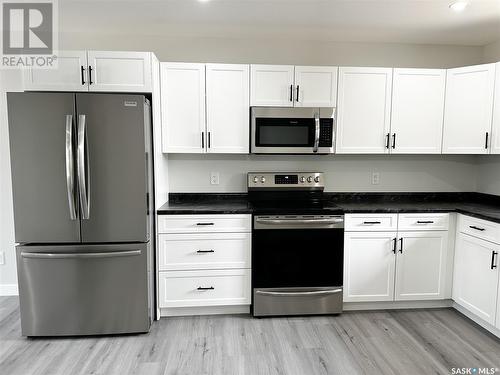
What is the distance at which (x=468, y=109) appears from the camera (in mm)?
2965

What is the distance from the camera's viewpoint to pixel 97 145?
2.38 meters

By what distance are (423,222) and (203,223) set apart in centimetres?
191

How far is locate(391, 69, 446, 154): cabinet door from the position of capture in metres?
3.02

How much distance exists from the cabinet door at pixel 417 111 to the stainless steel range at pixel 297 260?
1.02 metres

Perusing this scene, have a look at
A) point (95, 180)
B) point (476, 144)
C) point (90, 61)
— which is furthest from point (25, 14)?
point (476, 144)

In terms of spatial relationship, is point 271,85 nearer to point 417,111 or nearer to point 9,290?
point 417,111

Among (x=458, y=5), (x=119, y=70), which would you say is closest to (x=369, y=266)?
(x=458, y=5)

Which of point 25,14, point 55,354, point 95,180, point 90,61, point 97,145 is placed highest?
point 25,14

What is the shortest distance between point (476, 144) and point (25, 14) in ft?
13.1

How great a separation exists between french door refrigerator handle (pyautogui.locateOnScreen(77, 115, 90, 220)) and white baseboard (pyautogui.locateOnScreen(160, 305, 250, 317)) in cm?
110

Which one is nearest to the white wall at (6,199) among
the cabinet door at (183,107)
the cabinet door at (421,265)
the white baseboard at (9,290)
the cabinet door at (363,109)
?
the white baseboard at (9,290)

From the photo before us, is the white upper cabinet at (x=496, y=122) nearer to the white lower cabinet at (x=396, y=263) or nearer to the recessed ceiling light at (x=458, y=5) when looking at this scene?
the recessed ceiling light at (x=458, y=5)

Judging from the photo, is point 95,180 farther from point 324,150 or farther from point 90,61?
point 324,150

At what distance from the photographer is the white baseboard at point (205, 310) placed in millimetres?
2836
